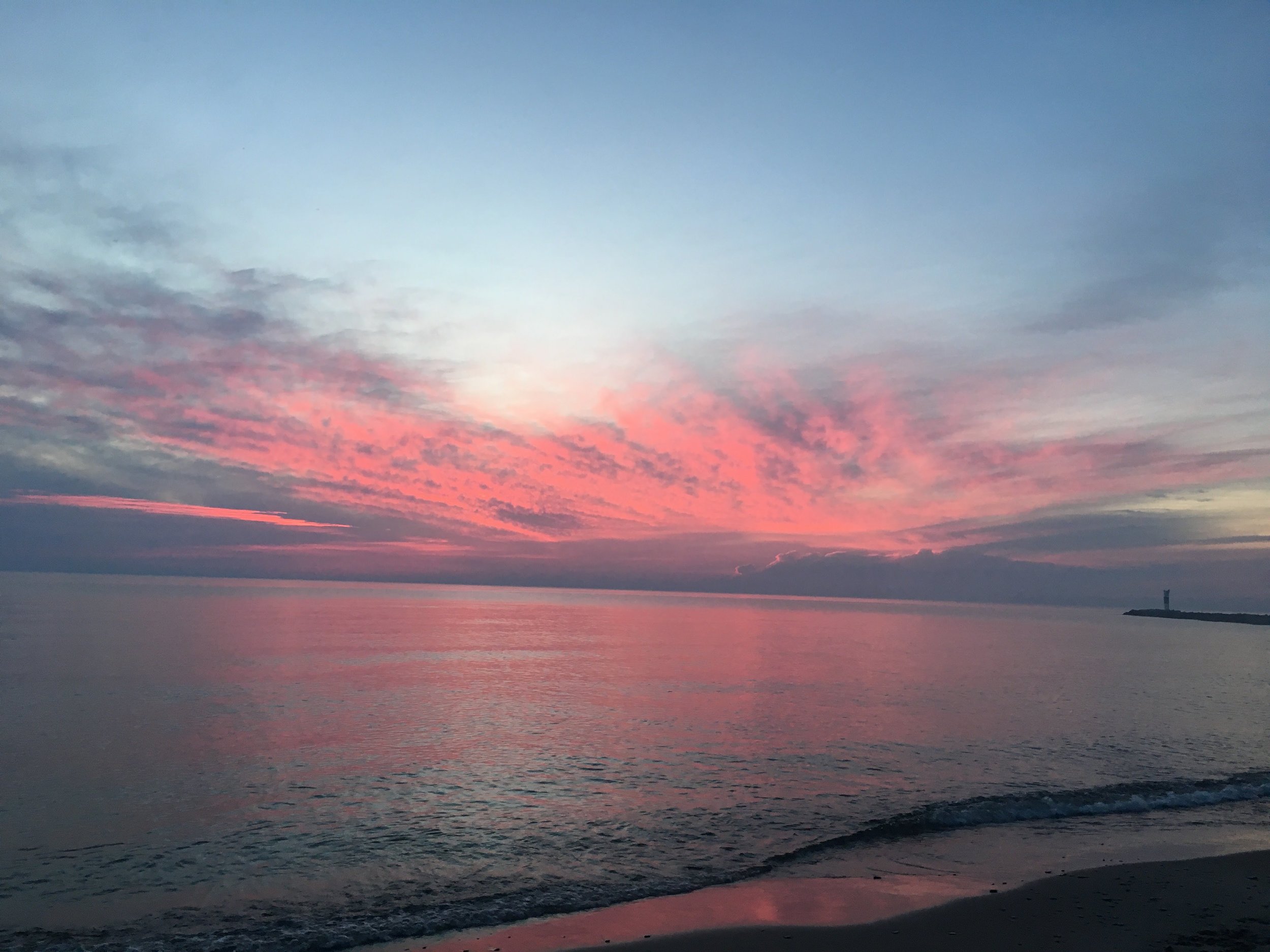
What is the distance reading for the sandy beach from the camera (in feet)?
38.2

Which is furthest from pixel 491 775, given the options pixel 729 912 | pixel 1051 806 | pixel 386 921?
pixel 1051 806

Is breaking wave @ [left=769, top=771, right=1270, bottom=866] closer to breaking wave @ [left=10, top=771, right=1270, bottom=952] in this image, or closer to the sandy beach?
breaking wave @ [left=10, top=771, right=1270, bottom=952]

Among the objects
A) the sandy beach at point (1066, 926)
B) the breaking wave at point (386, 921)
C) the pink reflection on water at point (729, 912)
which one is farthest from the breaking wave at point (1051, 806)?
the sandy beach at point (1066, 926)

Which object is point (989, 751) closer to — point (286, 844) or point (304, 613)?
point (286, 844)

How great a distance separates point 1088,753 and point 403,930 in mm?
26032

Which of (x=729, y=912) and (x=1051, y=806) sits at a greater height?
(x=729, y=912)

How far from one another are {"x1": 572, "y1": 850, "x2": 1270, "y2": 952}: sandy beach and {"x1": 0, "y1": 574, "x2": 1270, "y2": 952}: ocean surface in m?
2.90

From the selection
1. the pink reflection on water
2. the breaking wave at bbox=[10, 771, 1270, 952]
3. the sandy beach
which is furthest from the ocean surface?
the sandy beach

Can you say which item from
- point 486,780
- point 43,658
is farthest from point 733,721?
point 43,658

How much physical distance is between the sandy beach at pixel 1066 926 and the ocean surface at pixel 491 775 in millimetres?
2898

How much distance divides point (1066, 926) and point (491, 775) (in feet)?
51.7

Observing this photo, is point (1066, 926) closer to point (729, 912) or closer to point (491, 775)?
point (729, 912)

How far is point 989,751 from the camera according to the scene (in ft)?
89.2

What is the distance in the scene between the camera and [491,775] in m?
22.5
